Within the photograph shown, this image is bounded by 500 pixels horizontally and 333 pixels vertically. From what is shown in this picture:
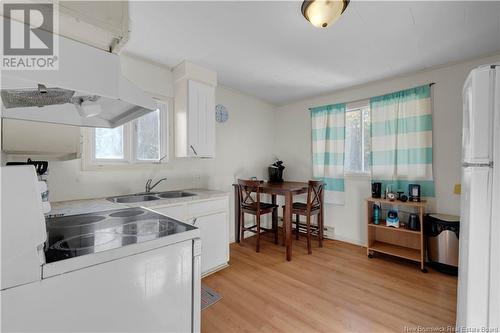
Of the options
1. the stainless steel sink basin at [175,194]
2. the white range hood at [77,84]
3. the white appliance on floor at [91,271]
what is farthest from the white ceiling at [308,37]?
the stainless steel sink basin at [175,194]

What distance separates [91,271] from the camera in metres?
0.75

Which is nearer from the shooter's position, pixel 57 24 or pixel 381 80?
pixel 57 24

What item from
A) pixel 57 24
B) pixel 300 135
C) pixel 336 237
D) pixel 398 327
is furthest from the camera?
pixel 300 135

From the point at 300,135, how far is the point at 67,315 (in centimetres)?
364

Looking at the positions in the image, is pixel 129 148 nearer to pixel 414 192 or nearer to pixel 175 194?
pixel 175 194

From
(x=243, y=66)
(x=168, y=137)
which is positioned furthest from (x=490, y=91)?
(x=168, y=137)

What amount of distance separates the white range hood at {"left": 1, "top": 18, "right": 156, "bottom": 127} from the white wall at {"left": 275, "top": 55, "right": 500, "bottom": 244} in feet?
10.1

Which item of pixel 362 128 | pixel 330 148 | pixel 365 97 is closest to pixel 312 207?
pixel 330 148

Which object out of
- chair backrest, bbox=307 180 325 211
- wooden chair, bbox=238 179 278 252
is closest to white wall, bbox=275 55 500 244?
chair backrest, bbox=307 180 325 211

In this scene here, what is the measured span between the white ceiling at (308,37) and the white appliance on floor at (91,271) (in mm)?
1385

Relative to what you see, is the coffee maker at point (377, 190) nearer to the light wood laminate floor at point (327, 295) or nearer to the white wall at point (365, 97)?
the white wall at point (365, 97)

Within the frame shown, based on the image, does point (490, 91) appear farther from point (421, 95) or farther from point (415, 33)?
point (421, 95)

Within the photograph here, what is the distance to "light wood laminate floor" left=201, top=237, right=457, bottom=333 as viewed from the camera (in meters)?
1.63

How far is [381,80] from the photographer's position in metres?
2.94
